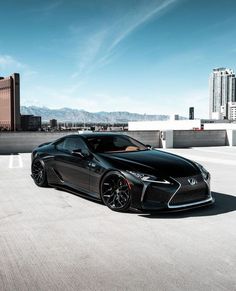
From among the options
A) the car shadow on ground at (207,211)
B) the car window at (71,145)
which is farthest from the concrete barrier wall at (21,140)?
the car shadow on ground at (207,211)

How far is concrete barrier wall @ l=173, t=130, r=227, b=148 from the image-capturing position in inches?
850

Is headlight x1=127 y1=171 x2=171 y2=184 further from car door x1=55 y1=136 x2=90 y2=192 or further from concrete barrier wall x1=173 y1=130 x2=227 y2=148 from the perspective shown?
concrete barrier wall x1=173 y1=130 x2=227 y2=148

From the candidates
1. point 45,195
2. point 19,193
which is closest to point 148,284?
point 45,195

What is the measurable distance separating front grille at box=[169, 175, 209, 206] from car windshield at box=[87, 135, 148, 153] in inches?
66.7

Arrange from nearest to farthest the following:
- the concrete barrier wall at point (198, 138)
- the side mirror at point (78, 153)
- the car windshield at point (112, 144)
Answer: the side mirror at point (78, 153) → the car windshield at point (112, 144) → the concrete barrier wall at point (198, 138)

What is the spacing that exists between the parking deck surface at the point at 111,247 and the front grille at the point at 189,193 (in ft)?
0.79

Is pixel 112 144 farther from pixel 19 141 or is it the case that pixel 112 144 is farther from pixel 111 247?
pixel 19 141

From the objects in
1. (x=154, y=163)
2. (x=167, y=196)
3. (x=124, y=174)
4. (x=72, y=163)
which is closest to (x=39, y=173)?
(x=72, y=163)

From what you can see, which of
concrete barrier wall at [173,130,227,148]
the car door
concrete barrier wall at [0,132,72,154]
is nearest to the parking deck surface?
the car door

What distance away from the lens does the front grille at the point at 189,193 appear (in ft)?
18.0

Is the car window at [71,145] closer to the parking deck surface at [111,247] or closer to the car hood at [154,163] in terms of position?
the car hood at [154,163]

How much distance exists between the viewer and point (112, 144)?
7.09 meters

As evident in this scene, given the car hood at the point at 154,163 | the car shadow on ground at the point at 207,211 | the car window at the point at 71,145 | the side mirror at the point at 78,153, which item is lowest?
the car shadow on ground at the point at 207,211

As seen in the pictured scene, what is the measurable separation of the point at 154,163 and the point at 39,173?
3.17 metres
